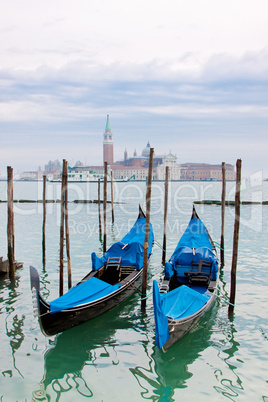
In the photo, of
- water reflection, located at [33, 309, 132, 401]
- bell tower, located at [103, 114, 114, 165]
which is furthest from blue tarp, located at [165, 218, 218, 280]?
bell tower, located at [103, 114, 114, 165]

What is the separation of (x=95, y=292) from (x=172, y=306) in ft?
3.28

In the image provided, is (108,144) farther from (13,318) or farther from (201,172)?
(13,318)

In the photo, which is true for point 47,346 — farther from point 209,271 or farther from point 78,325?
point 209,271

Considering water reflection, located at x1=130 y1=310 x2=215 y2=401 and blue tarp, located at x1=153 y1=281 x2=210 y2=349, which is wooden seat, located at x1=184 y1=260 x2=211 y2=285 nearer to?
blue tarp, located at x1=153 y1=281 x2=210 y2=349

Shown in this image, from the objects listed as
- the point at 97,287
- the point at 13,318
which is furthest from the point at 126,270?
the point at 13,318

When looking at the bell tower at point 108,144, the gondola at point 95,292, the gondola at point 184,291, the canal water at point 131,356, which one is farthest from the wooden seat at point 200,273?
the bell tower at point 108,144

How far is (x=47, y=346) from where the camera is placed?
4.21 meters

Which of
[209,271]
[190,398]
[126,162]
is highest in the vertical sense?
[126,162]

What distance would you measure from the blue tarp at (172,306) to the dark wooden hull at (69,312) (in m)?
0.85

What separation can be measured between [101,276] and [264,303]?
8.08ft

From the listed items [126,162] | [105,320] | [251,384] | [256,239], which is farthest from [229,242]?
[126,162]

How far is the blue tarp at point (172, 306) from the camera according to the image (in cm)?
381

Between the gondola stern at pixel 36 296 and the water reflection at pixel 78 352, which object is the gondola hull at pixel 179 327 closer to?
the water reflection at pixel 78 352

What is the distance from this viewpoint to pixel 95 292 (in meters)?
4.76
